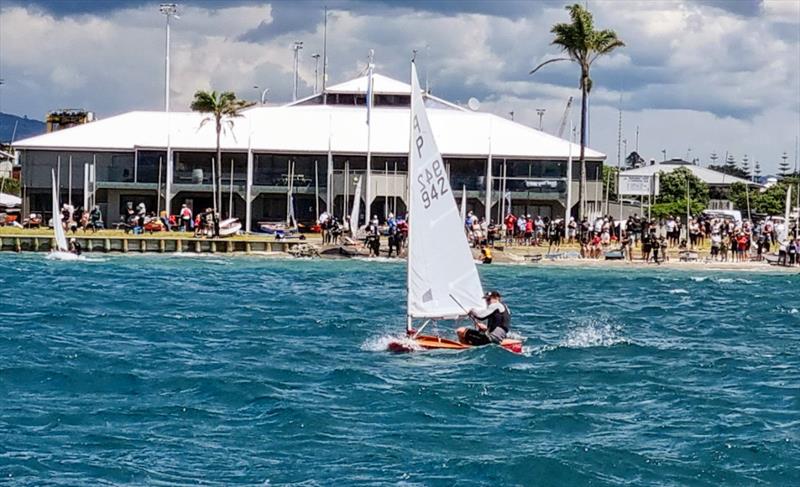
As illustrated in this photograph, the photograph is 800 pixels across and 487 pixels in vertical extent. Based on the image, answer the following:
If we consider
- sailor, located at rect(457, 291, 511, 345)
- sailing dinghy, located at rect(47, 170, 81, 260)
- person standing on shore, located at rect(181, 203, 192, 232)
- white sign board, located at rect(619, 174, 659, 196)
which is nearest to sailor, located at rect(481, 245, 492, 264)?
white sign board, located at rect(619, 174, 659, 196)

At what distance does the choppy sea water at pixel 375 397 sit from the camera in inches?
727

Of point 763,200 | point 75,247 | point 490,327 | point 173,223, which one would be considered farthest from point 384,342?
point 763,200

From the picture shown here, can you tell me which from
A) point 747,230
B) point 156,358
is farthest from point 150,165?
point 156,358

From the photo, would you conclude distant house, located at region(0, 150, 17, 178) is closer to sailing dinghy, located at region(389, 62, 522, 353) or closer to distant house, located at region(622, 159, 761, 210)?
distant house, located at region(622, 159, 761, 210)

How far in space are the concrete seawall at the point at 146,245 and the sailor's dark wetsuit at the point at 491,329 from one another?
39.8m

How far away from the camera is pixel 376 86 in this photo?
9094 centimetres

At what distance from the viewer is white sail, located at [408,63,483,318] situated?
28.2m

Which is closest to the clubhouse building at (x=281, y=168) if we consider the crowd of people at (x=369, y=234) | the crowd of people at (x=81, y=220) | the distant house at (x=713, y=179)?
the crowd of people at (x=81, y=220)

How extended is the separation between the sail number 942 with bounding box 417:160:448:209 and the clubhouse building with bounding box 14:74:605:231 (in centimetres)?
4907

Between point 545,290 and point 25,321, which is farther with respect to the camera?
point 545,290

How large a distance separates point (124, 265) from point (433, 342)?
33940mm

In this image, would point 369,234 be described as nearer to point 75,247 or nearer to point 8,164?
point 75,247

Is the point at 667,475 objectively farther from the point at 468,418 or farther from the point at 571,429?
the point at 468,418

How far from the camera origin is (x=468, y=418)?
22.0 metres
